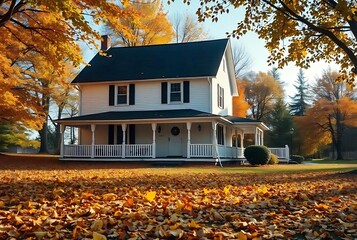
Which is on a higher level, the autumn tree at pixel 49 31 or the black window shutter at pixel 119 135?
the autumn tree at pixel 49 31


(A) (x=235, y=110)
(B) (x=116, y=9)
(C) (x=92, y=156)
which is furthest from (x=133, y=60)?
(A) (x=235, y=110)

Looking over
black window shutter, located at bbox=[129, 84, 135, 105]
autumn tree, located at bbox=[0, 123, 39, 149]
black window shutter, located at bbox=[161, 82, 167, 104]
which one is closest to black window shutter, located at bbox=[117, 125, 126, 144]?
black window shutter, located at bbox=[129, 84, 135, 105]

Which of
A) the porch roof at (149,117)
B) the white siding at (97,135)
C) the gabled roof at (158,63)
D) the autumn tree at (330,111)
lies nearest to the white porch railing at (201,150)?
the porch roof at (149,117)

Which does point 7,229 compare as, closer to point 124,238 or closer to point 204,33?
point 124,238

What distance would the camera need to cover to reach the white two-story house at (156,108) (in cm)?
2239

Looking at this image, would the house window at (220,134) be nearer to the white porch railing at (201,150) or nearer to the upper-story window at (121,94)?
the white porch railing at (201,150)

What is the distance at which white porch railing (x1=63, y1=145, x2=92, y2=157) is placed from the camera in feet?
76.8

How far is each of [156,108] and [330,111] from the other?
1093 inches

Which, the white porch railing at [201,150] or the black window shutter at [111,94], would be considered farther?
the black window shutter at [111,94]

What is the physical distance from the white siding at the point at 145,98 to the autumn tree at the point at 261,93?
93.3 feet

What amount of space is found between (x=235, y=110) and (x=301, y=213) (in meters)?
37.5

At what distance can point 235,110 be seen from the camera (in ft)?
137

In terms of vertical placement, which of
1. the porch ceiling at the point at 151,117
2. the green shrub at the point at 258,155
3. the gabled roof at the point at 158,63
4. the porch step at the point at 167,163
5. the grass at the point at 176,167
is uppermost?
the gabled roof at the point at 158,63

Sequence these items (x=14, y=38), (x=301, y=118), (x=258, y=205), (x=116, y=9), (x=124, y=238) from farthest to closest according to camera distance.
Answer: (x=301, y=118)
(x=14, y=38)
(x=116, y=9)
(x=258, y=205)
(x=124, y=238)
